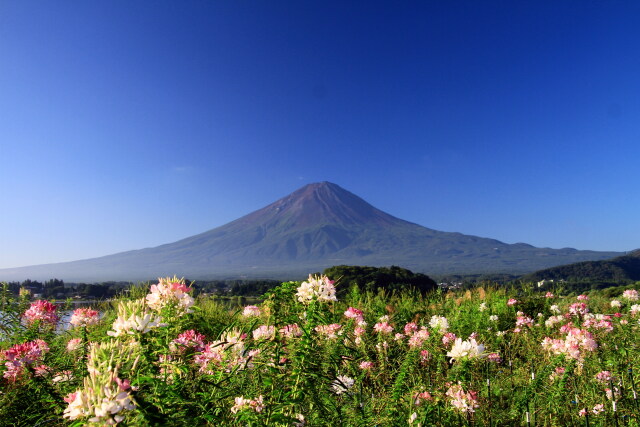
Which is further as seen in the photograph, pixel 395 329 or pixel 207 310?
pixel 207 310

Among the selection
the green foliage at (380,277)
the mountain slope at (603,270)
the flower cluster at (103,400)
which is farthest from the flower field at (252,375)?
the mountain slope at (603,270)

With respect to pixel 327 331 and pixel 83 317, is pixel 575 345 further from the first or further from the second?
pixel 83 317

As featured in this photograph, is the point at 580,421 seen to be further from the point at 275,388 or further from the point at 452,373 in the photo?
the point at 275,388

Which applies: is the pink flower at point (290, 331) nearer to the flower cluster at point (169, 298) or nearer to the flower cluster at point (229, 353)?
the flower cluster at point (229, 353)

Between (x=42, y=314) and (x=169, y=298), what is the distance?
2.71 meters

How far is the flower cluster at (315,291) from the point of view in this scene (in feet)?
6.34

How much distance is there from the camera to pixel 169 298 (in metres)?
1.57

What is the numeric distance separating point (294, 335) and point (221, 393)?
0.47 metres

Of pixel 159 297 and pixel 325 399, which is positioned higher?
pixel 159 297

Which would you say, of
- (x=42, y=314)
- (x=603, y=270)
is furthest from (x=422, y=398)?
(x=603, y=270)

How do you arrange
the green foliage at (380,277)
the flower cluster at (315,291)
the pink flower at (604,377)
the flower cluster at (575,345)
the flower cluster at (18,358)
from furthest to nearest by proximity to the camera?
the green foliage at (380,277) → the pink flower at (604,377) → the flower cluster at (575,345) → the flower cluster at (18,358) → the flower cluster at (315,291)

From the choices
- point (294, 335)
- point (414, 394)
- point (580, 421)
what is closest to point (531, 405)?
point (580, 421)

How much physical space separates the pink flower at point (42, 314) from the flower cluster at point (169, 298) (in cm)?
259

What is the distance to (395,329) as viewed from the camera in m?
5.34
